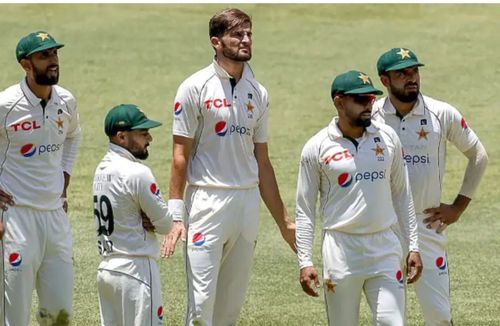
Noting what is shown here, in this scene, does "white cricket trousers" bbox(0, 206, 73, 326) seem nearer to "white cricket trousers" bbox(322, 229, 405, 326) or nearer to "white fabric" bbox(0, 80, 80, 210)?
"white fabric" bbox(0, 80, 80, 210)

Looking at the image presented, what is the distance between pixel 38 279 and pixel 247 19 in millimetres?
2320

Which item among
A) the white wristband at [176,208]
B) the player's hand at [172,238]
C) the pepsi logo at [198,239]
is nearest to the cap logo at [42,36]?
the white wristband at [176,208]

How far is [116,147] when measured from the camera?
877 centimetres

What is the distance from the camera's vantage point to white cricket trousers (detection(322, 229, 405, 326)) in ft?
27.6

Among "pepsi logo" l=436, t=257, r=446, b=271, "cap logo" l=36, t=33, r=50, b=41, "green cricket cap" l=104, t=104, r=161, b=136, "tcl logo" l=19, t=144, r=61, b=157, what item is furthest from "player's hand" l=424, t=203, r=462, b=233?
"cap logo" l=36, t=33, r=50, b=41

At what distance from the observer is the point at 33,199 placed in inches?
361

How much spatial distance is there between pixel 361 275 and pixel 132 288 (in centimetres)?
149

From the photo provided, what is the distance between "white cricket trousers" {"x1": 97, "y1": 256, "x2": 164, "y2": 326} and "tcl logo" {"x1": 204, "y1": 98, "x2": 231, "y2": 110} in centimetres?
116

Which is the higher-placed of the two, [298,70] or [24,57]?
[24,57]

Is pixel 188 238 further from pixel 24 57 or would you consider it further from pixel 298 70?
pixel 298 70

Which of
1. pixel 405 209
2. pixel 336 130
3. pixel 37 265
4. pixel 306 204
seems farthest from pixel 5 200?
pixel 405 209

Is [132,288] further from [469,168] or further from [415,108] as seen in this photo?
[469,168]

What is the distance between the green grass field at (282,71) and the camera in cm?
1473

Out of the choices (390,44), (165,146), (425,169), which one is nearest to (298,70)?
(390,44)
